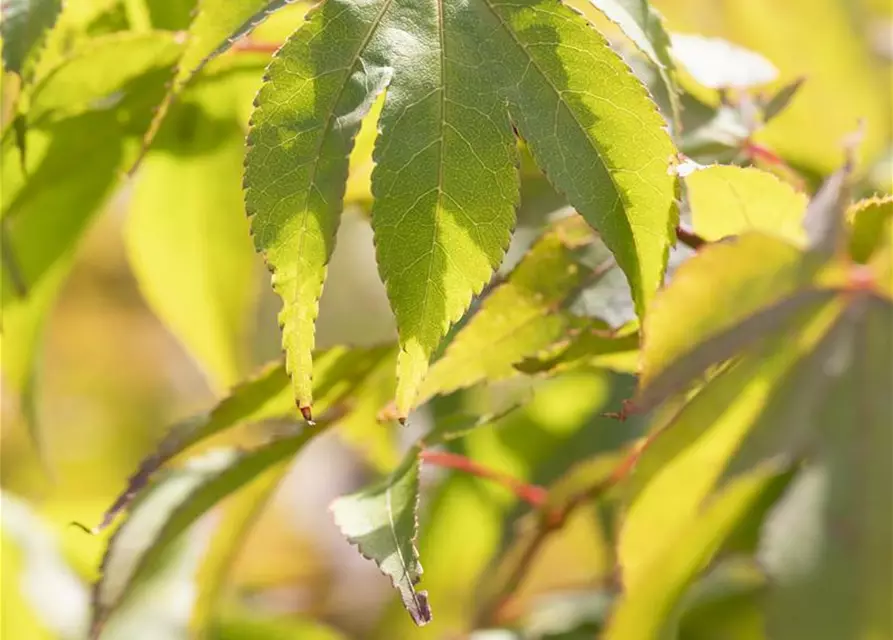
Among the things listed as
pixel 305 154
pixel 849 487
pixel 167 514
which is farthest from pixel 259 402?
pixel 849 487

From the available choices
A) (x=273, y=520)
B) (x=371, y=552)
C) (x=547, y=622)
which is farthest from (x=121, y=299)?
(x=371, y=552)

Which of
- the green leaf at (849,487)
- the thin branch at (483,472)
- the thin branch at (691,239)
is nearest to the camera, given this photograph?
the green leaf at (849,487)

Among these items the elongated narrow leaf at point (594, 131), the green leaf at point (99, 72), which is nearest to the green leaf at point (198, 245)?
the green leaf at point (99, 72)

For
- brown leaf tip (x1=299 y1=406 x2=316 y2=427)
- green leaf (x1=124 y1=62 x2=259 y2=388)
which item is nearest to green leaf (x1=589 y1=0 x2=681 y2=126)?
brown leaf tip (x1=299 y1=406 x2=316 y2=427)

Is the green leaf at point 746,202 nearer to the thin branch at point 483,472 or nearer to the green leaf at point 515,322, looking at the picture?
the green leaf at point 515,322

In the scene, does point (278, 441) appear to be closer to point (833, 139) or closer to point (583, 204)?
point (583, 204)

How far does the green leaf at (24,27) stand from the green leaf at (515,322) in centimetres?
24

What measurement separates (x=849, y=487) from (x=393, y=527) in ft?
0.63

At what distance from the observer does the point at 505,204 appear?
46 cm

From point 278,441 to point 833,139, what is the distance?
47 cm

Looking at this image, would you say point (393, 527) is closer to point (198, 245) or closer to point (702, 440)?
point (702, 440)

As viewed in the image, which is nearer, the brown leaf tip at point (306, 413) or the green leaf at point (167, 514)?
the brown leaf tip at point (306, 413)

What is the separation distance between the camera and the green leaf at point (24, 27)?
0.51 m

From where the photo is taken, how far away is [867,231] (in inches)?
20.5
